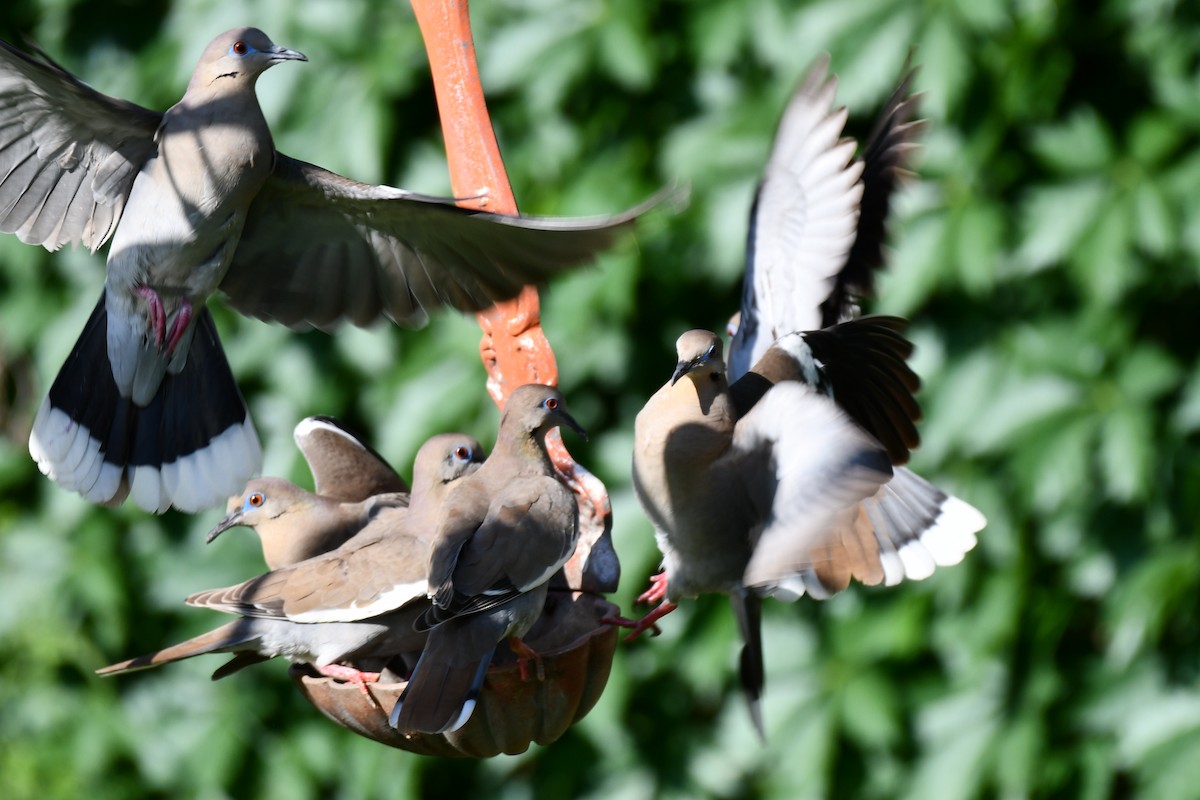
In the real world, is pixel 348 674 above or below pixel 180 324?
below

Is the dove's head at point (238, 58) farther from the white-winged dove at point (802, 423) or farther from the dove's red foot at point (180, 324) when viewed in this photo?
the white-winged dove at point (802, 423)

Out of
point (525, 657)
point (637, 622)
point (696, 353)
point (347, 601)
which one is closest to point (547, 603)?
point (637, 622)

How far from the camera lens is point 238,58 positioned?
2533 millimetres

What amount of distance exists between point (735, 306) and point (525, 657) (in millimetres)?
1565

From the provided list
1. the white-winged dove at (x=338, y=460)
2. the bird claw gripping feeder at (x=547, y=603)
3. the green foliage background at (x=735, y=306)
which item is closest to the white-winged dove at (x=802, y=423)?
the bird claw gripping feeder at (x=547, y=603)

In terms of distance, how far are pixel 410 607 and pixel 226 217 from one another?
29.1 inches

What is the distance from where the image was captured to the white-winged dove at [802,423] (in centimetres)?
209

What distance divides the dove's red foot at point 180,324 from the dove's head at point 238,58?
1.22 feet

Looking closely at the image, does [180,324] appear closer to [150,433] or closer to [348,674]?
[150,433]

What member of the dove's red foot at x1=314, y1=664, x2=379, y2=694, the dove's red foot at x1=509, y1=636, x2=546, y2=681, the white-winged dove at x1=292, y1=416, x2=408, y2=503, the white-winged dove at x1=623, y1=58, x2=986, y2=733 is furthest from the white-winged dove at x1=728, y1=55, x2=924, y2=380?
the dove's red foot at x1=314, y1=664, x2=379, y2=694

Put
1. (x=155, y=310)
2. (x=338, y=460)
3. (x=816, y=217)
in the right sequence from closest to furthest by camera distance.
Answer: (x=155, y=310) < (x=338, y=460) < (x=816, y=217)

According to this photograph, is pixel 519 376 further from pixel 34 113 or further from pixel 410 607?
pixel 34 113

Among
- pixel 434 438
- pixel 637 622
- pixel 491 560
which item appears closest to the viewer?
pixel 491 560

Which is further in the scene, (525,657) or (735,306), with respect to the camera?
(735,306)
